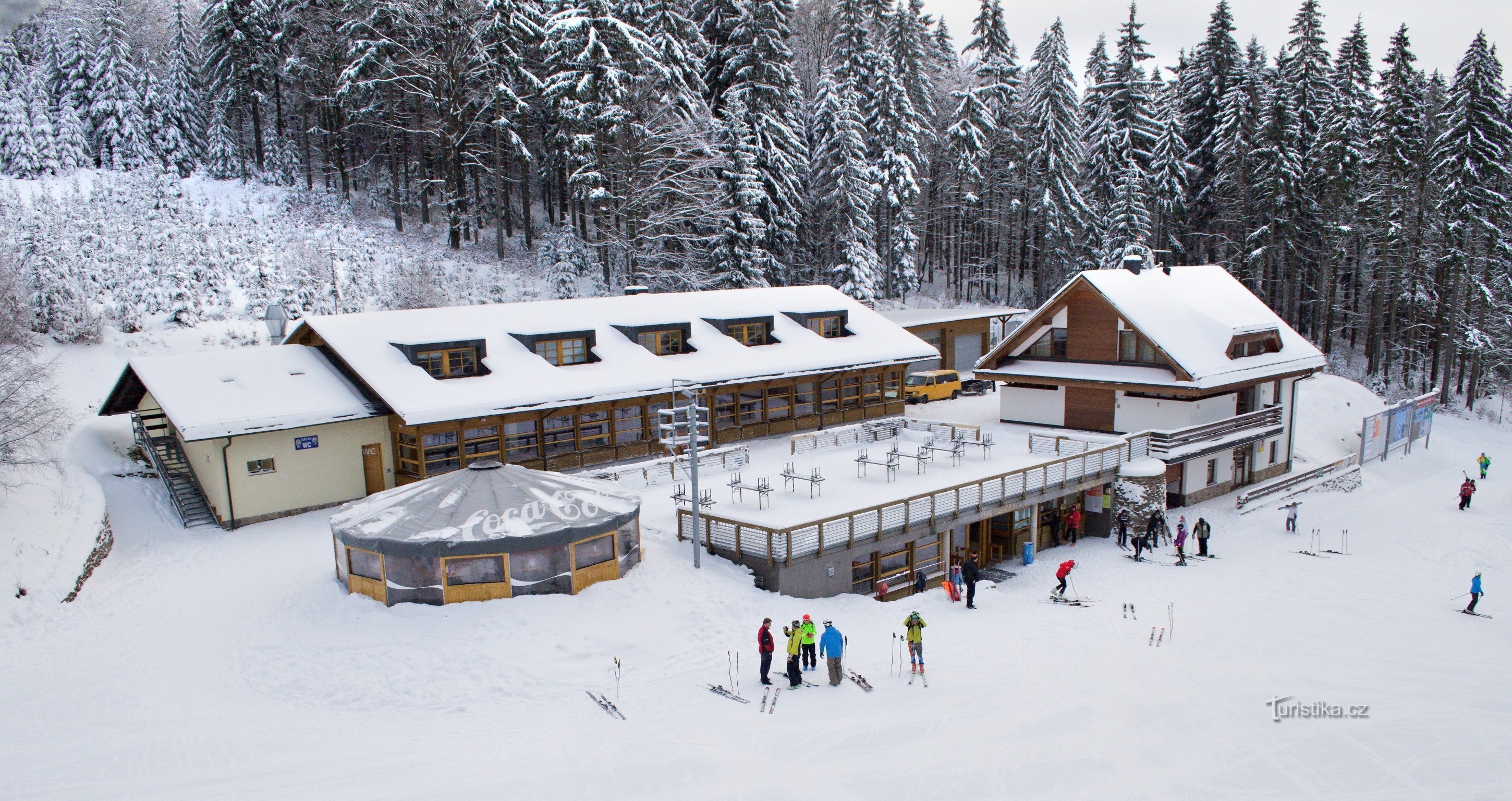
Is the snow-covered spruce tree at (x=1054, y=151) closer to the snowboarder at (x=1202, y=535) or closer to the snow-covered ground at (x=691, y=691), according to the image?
the snowboarder at (x=1202, y=535)

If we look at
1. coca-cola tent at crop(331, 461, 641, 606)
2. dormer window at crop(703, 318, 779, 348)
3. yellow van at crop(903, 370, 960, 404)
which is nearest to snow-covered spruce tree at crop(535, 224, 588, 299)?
dormer window at crop(703, 318, 779, 348)

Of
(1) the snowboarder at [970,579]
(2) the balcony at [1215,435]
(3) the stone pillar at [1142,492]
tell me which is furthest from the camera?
→ (2) the balcony at [1215,435]

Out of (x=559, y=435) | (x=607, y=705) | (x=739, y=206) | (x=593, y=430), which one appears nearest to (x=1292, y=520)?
(x=593, y=430)

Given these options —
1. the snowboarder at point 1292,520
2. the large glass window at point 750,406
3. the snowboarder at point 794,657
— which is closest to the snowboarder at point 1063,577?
the snowboarder at point 794,657

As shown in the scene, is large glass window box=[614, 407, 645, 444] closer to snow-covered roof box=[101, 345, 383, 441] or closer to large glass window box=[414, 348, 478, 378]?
large glass window box=[414, 348, 478, 378]

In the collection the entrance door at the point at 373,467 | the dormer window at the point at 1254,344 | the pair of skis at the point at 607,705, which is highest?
the dormer window at the point at 1254,344

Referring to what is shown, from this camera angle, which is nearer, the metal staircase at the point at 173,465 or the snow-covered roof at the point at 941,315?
the metal staircase at the point at 173,465

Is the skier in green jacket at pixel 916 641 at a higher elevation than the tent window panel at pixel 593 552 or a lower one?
lower

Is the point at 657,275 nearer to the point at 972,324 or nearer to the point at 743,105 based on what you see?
the point at 743,105
